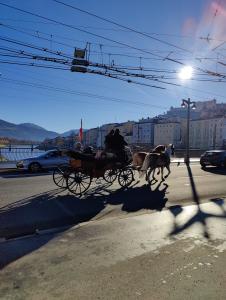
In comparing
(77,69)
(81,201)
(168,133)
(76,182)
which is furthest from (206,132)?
(81,201)

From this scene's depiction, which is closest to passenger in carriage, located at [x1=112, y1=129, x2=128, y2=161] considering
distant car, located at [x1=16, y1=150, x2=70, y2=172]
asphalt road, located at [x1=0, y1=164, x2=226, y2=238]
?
asphalt road, located at [x1=0, y1=164, x2=226, y2=238]

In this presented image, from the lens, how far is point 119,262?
526cm

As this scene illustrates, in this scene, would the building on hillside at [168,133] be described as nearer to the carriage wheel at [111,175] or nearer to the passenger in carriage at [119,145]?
the carriage wheel at [111,175]

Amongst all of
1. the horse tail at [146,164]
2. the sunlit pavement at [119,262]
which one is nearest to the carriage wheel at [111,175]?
the horse tail at [146,164]

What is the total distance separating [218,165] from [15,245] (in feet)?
67.5

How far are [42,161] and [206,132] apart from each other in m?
114

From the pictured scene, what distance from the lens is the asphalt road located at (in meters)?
7.84

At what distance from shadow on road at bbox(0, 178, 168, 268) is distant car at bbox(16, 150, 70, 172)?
24.0 feet

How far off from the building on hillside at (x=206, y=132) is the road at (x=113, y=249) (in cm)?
11281

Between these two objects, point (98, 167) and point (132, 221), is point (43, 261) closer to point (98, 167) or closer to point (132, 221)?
point (132, 221)

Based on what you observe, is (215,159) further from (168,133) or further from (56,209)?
(168,133)

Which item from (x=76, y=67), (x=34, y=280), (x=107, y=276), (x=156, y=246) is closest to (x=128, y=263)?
(x=107, y=276)

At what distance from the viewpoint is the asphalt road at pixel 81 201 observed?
784cm

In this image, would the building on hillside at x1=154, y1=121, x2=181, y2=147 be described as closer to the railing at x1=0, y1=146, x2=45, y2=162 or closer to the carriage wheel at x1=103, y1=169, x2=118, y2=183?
the railing at x1=0, y1=146, x2=45, y2=162
